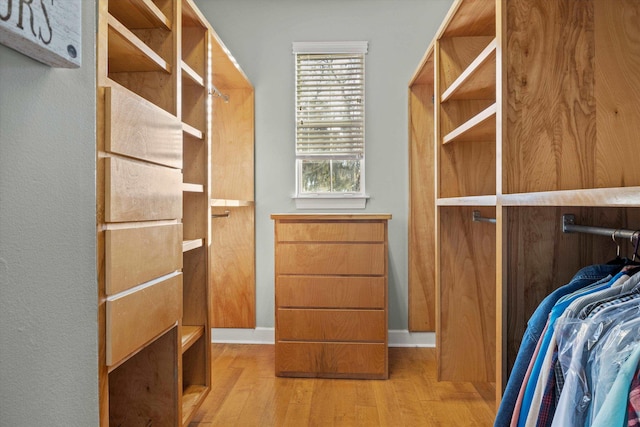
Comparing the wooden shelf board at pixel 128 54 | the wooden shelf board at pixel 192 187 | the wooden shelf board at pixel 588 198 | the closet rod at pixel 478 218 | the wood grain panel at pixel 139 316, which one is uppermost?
the wooden shelf board at pixel 128 54

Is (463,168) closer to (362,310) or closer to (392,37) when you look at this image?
(362,310)

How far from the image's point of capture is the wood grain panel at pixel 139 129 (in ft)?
3.64

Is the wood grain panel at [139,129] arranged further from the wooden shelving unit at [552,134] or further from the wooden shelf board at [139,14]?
the wooden shelving unit at [552,134]

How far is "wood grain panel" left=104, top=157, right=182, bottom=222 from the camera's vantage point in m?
1.11

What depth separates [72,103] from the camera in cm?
89

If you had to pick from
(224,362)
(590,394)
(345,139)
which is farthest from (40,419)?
(345,139)

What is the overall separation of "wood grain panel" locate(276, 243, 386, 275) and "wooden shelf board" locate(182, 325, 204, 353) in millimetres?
591

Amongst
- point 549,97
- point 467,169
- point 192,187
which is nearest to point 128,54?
→ point 192,187

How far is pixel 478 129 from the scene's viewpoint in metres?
1.92

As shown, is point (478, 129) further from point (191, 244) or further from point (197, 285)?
point (197, 285)

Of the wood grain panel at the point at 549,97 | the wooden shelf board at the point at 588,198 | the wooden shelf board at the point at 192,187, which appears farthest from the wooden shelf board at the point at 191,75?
the wooden shelf board at the point at 588,198

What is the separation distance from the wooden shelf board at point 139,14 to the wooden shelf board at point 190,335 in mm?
1202

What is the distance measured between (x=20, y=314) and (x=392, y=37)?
2837mm

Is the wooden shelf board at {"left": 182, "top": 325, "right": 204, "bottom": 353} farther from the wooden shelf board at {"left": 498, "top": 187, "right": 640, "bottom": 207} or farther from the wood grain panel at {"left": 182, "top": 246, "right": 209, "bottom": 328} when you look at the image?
the wooden shelf board at {"left": 498, "top": 187, "right": 640, "bottom": 207}
